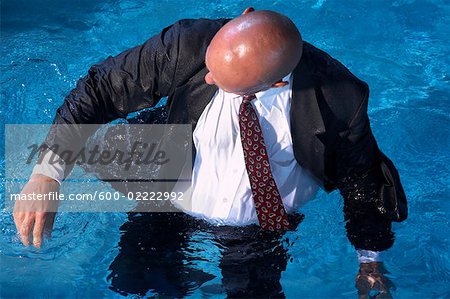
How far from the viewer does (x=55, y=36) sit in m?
4.29

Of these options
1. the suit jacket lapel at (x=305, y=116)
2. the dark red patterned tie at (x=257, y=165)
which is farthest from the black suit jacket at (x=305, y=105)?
the dark red patterned tie at (x=257, y=165)

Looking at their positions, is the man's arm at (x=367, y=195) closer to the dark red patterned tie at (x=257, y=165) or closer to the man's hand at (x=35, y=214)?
the dark red patterned tie at (x=257, y=165)

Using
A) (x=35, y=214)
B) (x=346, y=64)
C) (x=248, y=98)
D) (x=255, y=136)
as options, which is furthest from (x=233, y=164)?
(x=346, y=64)

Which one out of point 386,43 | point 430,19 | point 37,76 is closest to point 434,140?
point 386,43

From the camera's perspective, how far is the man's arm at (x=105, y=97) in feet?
7.14

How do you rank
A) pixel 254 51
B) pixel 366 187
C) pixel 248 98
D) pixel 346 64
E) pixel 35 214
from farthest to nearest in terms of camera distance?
pixel 346 64
pixel 366 187
pixel 35 214
pixel 248 98
pixel 254 51

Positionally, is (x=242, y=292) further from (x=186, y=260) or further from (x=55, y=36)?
(x=55, y=36)

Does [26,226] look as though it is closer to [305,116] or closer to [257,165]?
[257,165]

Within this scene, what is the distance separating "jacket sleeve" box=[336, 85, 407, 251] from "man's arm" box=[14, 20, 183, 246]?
0.65 metres

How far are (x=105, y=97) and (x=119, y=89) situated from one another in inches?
2.6

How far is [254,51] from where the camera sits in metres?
1.78

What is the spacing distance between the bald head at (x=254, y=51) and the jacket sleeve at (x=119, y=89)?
1.12 feet

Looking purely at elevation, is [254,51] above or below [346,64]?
above

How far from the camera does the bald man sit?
2.12m
